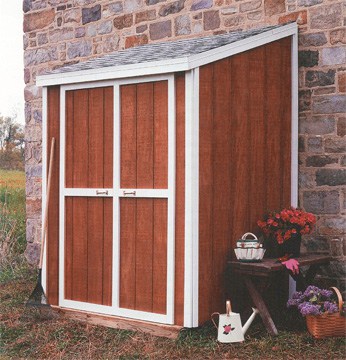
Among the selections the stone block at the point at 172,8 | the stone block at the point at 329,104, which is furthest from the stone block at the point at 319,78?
Result: the stone block at the point at 172,8

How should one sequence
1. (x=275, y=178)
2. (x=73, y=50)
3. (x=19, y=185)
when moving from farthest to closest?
(x=19, y=185)
(x=73, y=50)
(x=275, y=178)

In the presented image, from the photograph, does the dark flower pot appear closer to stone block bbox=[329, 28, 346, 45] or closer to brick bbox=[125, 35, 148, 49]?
stone block bbox=[329, 28, 346, 45]

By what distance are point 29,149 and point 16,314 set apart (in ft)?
10.5

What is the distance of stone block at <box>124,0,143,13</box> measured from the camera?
906 cm

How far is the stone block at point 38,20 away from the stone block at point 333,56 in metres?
4.15

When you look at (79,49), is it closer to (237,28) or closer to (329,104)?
(237,28)

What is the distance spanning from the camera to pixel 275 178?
727 cm

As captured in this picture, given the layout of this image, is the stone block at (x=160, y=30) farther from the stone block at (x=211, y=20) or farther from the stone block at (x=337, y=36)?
the stone block at (x=337, y=36)

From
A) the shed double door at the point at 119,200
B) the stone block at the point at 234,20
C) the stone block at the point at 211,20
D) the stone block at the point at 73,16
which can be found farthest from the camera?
the stone block at the point at 73,16

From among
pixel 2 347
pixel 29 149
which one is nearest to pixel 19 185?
pixel 29 149

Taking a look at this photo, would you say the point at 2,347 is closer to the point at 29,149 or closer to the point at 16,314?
the point at 16,314

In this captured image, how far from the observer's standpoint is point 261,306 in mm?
6527

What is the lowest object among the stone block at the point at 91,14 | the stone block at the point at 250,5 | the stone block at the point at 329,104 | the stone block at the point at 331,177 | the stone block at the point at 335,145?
the stone block at the point at 331,177

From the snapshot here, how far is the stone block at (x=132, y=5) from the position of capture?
9.06 m
